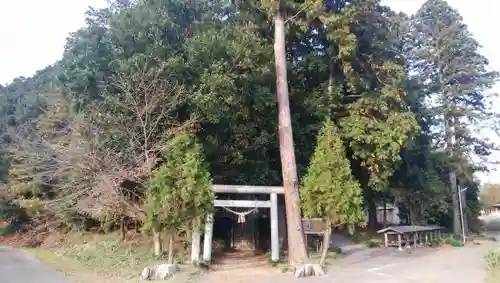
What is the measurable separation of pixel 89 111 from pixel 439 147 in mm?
23681

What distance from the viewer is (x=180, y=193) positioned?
38.8ft

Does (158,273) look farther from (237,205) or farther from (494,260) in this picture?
(494,260)

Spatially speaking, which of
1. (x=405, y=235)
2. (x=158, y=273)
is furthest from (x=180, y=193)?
(x=405, y=235)

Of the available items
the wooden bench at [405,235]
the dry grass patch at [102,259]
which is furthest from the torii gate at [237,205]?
the wooden bench at [405,235]

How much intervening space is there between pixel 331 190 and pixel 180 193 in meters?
4.66

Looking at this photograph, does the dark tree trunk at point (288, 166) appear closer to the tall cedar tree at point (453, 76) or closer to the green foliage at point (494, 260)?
the green foliage at point (494, 260)

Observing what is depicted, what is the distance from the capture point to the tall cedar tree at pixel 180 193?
Answer: 11.8 m

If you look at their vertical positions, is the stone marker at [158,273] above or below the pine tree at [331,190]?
below

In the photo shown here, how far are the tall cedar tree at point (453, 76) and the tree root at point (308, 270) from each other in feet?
61.4

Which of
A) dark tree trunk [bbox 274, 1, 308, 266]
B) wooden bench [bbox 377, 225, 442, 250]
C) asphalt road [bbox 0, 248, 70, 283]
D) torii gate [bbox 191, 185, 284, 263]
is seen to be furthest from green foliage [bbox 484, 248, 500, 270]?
asphalt road [bbox 0, 248, 70, 283]

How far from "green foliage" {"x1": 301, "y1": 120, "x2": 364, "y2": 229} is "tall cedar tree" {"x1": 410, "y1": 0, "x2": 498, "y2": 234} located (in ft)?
58.4

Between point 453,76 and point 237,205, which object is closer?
point 237,205

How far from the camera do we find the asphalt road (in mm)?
11913

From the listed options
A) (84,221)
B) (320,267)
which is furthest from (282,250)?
(84,221)
